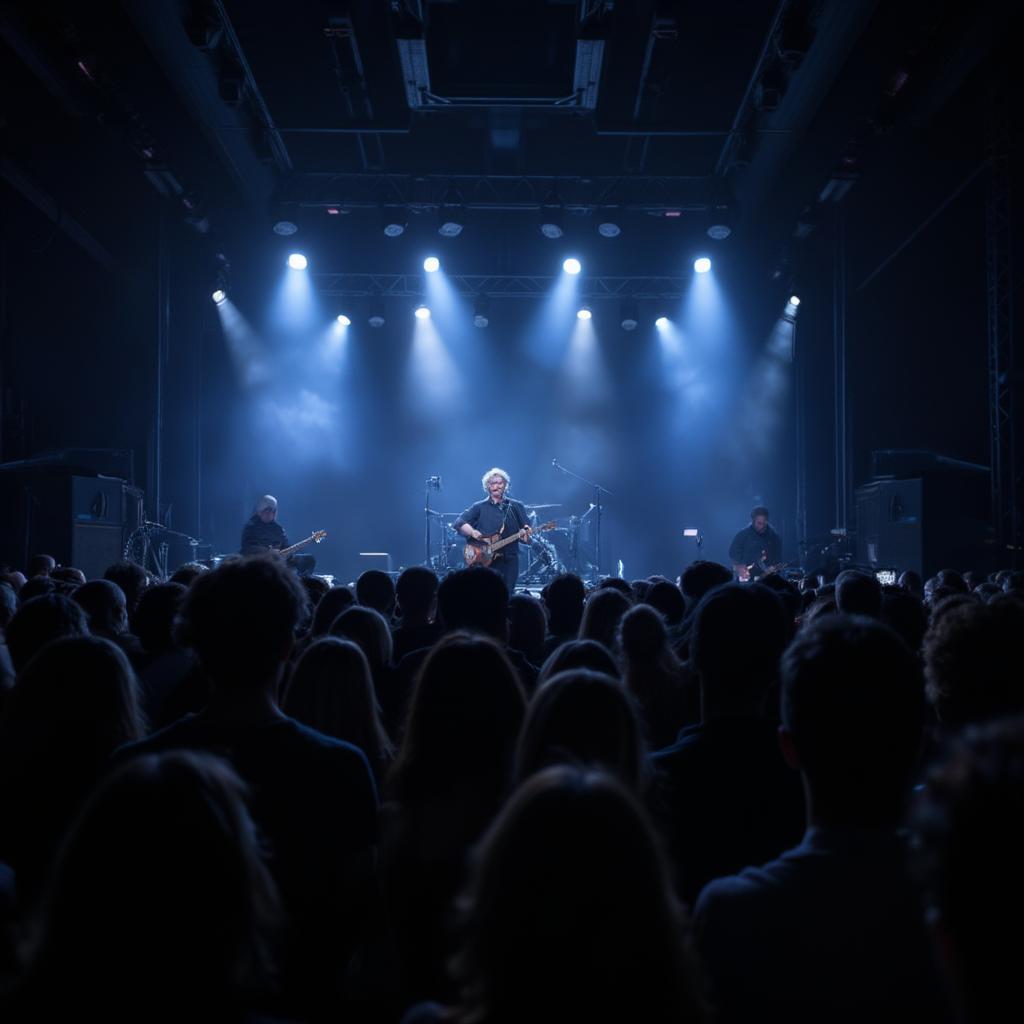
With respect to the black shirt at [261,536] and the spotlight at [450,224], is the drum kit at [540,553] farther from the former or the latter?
the spotlight at [450,224]

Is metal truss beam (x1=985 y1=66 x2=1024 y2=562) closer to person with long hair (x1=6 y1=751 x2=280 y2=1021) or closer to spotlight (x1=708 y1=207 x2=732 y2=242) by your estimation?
spotlight (x1=708 y1=207 x2=732 y2=242)

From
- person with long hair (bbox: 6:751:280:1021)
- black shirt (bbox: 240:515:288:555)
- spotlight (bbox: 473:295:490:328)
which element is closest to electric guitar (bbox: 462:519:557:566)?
black shirt (bbox: 240:515:288:555)

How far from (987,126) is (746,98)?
317 cm

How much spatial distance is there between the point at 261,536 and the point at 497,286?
8.06 m

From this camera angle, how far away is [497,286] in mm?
17672

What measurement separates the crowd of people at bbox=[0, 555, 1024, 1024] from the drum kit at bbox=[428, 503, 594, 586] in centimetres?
1157

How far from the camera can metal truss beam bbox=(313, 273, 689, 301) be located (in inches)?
671

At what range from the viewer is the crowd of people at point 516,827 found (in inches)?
38.4

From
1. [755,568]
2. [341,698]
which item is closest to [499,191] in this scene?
[755,568]

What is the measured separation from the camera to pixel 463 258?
54.4 ft

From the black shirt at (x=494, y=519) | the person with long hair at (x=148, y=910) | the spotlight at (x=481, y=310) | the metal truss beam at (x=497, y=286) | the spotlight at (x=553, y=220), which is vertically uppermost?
the spotlight at (x=553, y=220)

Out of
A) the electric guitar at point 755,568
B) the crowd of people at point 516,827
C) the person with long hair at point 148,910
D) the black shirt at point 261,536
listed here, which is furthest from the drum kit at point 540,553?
the person with long hair at point 148,910

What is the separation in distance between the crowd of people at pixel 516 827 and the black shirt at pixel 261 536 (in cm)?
794

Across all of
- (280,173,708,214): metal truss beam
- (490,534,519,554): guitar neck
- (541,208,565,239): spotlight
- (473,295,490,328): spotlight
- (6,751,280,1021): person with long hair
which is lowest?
(6,751,280,1021): person with long hair
